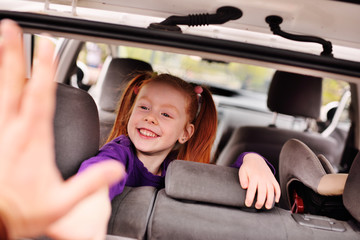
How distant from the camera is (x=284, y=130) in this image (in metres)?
2.89

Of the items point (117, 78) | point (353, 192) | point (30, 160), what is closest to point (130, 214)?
point (30, 160)

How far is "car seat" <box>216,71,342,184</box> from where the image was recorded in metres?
2.64

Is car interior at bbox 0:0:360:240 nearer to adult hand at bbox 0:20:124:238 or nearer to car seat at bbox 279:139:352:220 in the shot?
car seat at bbox 279:139:352:220

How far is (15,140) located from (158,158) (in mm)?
1240

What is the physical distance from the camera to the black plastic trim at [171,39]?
1083mm

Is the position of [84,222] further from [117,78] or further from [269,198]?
[117,78]

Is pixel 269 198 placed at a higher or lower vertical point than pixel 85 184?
lower

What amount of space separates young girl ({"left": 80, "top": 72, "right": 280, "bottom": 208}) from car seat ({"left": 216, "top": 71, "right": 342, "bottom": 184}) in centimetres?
79

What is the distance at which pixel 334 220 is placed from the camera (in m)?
1.21

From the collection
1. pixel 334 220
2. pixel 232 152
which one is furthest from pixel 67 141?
pixel 232 152

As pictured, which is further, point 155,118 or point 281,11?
point 155,118

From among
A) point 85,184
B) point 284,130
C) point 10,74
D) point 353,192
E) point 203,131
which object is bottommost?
point 284,130

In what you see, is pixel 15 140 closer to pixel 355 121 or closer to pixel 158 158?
pixel 158 158

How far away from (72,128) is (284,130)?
223cm
